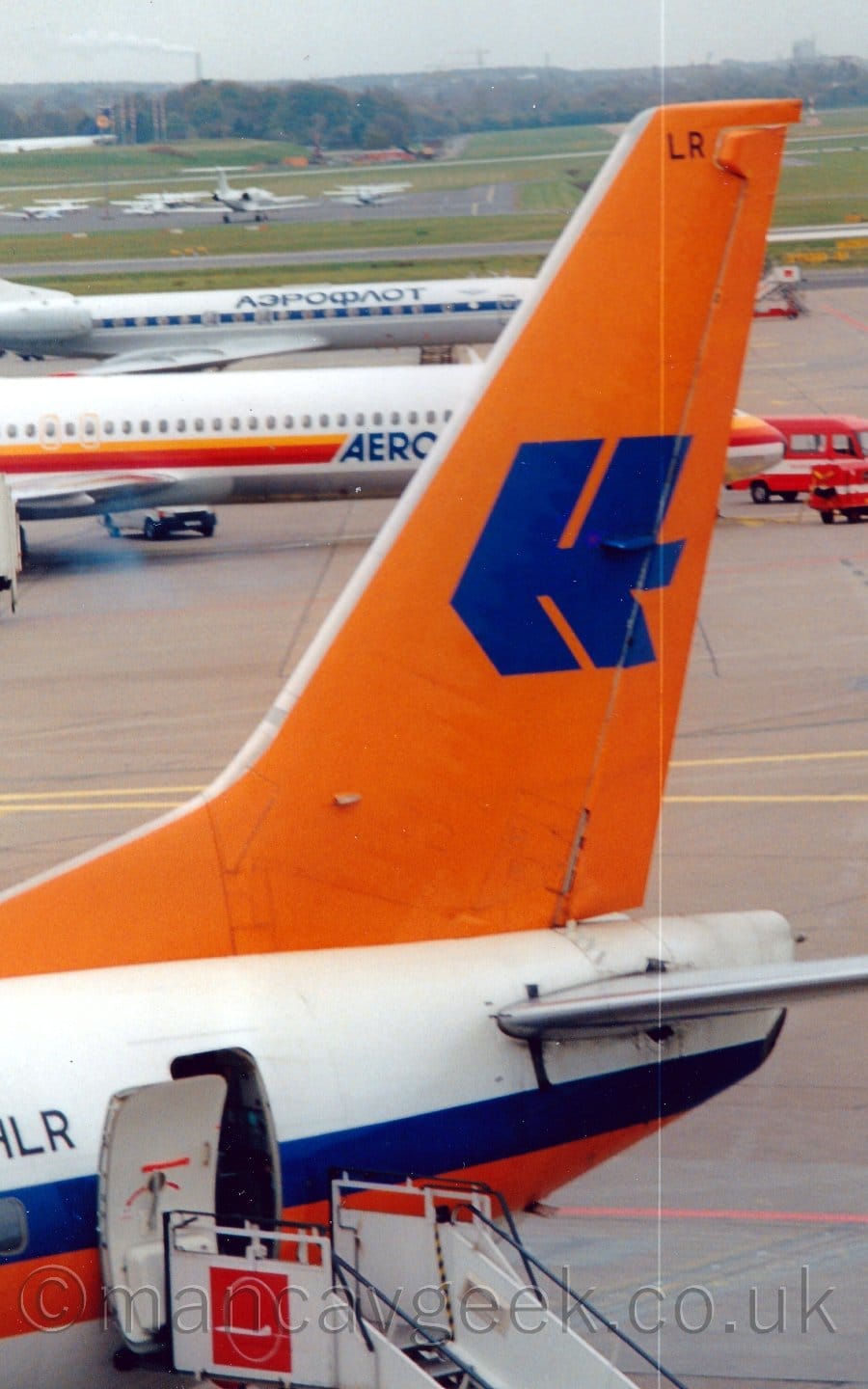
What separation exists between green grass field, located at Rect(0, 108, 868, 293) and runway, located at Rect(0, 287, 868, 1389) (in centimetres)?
801

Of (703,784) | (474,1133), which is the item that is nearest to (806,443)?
(703,784)

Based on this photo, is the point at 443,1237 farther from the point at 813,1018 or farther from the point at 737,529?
the point at 737,529

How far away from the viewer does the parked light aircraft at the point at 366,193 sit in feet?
155

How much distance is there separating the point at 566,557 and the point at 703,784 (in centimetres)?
1241

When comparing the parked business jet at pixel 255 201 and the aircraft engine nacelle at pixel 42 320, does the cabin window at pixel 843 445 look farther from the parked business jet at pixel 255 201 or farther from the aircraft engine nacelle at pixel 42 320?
the aircraft engine nacelle at pixel 42 320

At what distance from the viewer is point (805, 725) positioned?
2261cm

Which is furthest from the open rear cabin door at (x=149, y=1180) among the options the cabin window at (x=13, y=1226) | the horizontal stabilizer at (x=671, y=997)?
the horizontal stabilizer at (x=671, y=997)

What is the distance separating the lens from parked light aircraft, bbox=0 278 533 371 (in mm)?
51969

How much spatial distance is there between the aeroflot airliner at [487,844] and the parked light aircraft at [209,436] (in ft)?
85.2

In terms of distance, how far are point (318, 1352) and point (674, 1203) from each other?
5.38 m

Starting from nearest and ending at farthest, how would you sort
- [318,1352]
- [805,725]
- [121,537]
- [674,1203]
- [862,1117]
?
[318,1352] < [674,1203] < [862,1117] < [805,725] < [121,537]

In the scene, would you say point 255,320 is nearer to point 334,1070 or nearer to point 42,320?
point 42,320

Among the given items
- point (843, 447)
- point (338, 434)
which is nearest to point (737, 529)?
point (843, 447)

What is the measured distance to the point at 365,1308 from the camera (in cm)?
720
